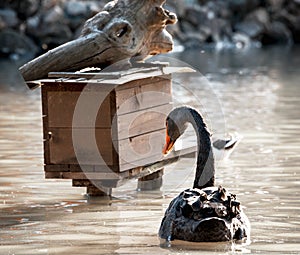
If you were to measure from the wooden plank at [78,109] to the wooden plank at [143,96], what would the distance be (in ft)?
0.45

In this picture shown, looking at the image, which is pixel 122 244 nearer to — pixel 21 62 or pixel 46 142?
pixel 46 142

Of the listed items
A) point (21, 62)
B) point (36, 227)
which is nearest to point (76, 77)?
point (36, 227)

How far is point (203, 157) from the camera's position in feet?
22.8

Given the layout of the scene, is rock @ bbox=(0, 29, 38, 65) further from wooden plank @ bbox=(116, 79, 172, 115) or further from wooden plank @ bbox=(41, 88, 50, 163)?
wooden plank @ bbox=(41, 88, 50, 163)

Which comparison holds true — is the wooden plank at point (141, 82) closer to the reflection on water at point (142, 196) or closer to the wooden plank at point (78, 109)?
the wooden plank at point (78, 109)

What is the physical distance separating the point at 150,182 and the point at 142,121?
27.4 inches

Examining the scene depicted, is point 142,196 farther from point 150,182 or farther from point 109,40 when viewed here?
point 109,40

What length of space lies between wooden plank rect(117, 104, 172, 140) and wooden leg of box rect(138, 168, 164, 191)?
468 millimetres

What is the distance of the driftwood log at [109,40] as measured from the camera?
322 inches

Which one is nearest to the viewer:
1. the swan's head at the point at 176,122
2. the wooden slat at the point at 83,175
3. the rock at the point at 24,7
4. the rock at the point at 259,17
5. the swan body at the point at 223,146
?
the swan's head at the point at 176,122

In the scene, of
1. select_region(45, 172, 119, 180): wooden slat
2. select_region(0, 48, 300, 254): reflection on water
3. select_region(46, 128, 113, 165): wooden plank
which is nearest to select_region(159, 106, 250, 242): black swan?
select_region(0, 48, 300, 254): reflection on water

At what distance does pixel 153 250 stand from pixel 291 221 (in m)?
1.35

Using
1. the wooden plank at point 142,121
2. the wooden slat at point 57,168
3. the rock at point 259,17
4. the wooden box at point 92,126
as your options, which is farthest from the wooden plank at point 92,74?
the rock at point 259,17

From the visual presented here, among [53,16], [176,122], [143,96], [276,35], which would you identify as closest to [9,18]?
[53,16]
